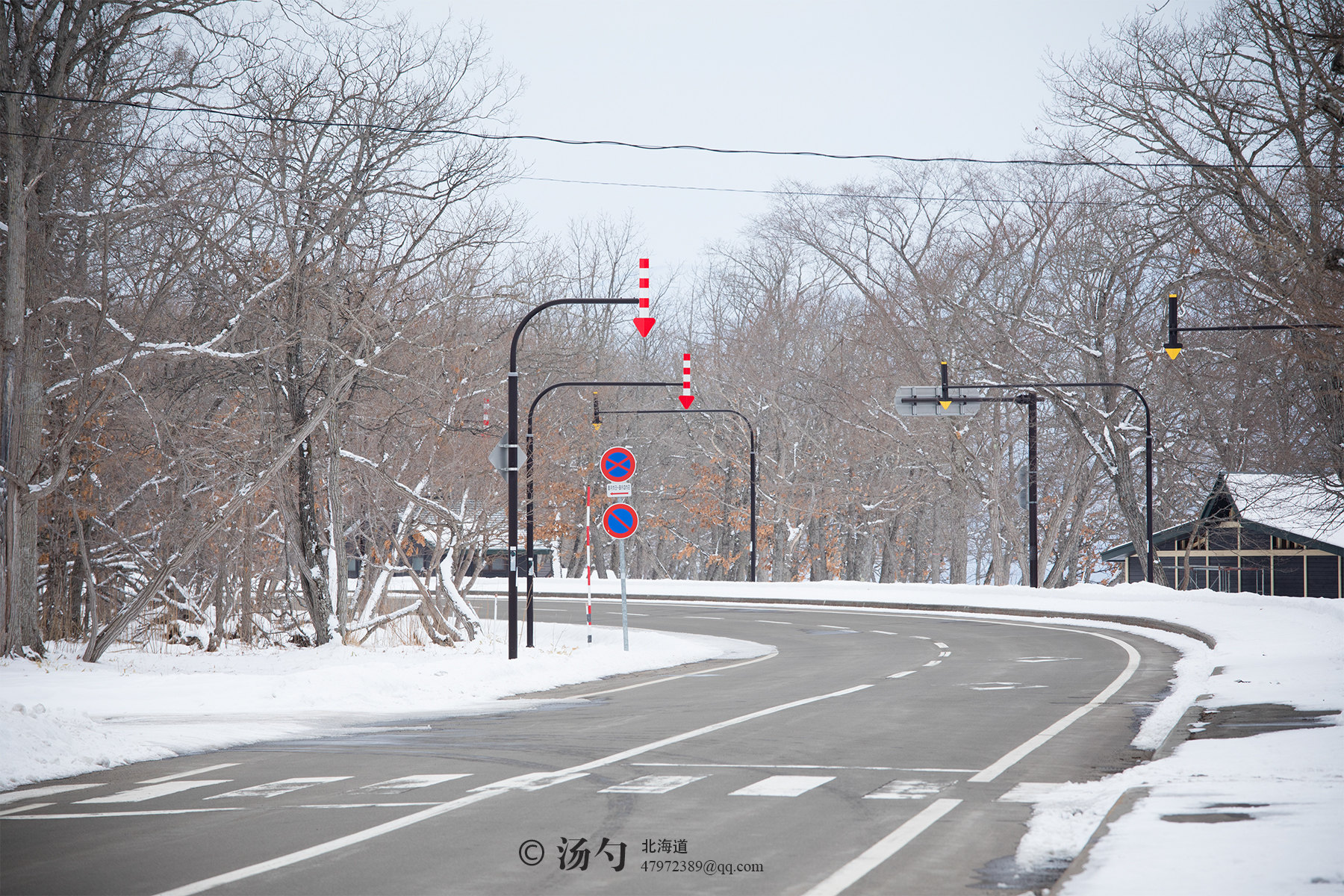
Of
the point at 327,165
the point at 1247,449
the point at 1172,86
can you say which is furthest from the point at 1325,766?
the point at 1247,449

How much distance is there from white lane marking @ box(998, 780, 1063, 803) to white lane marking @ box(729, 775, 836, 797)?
1253 millimetres

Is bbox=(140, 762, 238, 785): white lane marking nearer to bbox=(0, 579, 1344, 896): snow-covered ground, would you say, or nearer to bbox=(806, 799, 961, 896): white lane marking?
bbox=(0, 579, 1344, 896): snow-covered ground

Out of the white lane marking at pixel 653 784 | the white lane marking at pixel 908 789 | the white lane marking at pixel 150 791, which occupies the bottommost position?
the white lane marking at pixel 150 791

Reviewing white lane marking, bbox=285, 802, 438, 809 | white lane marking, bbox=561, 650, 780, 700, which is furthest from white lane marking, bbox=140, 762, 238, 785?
white lane marking, bbox=561, 650, 780, 700

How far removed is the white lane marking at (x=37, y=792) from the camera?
8.34 m

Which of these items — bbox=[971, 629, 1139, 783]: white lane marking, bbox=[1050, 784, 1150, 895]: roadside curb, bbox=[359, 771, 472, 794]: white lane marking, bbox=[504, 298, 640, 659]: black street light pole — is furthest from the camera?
bbox=[504, 298, 640, 659]: black street light pole

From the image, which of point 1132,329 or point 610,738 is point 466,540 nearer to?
point 610,738

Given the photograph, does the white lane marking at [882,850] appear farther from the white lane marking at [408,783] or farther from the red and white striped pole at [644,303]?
the red and white striped pole at [644,303]

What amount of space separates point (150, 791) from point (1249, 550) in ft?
161

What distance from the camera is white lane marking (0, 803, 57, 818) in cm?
783

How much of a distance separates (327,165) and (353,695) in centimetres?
1063

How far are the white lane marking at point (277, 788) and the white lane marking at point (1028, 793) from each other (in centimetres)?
457

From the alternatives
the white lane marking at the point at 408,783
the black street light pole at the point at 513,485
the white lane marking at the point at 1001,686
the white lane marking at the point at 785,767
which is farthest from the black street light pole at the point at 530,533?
the white lane marking at the point at 408,783

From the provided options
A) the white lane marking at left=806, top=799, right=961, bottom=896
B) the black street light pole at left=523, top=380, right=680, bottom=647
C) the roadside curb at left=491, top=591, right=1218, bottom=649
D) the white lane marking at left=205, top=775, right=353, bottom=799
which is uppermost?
the black street light pole at left=523, top=380, right=680, bottom=647
